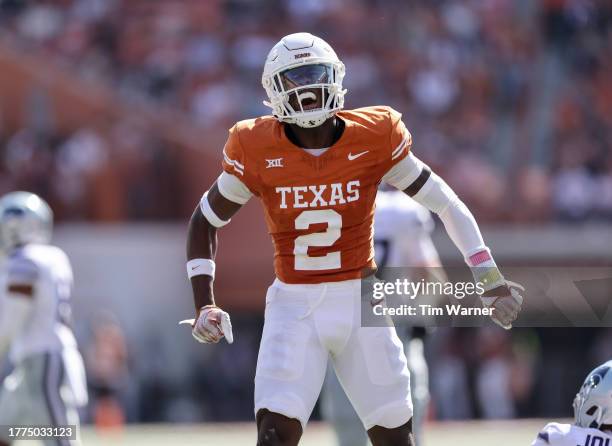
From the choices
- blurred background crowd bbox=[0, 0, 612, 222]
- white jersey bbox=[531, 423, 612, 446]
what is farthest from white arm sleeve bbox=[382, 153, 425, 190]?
blurred background crowd bbox=[0, 0, 612, 222]

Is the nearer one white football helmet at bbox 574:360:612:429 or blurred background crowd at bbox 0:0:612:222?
white football helmet at bbox 574:360:612:429

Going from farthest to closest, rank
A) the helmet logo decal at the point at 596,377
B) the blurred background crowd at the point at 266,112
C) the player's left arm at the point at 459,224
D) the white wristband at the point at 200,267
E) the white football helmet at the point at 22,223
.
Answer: the blurred background crowd at the point at 266,112
the white football helmet at the point at 22,223
the white wristband at the point at 200,267
the player's left arm at the point at 459,224
the helmet logo decal at the point at 596,377

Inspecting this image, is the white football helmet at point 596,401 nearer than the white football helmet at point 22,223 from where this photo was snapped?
Yes

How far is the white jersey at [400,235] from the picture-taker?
637cm

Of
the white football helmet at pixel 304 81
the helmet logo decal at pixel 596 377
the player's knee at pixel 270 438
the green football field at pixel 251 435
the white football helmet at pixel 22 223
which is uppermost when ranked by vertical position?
the white football helmet at pixel 304 81

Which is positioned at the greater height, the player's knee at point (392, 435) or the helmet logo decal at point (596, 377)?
the helmet logo decal at point (596, 377)

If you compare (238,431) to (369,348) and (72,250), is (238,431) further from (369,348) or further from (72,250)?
(369,348)

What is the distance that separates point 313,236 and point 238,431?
7826 mm

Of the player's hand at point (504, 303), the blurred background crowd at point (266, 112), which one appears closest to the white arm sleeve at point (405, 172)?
the player's hand at point (504, 303)

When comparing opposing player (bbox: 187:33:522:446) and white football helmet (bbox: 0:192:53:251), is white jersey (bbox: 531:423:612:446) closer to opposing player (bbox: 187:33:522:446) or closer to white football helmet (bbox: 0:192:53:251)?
opposing player (bbox: 187:33:522:446)

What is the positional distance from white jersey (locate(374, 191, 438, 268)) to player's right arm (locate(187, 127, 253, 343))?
1524mm

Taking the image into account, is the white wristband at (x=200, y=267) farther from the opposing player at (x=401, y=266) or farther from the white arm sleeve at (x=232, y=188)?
the opposing player at (x=401, y=266)

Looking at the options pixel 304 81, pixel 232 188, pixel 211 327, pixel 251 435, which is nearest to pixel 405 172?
pixel 304 81

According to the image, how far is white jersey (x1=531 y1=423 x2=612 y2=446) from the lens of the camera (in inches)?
165
